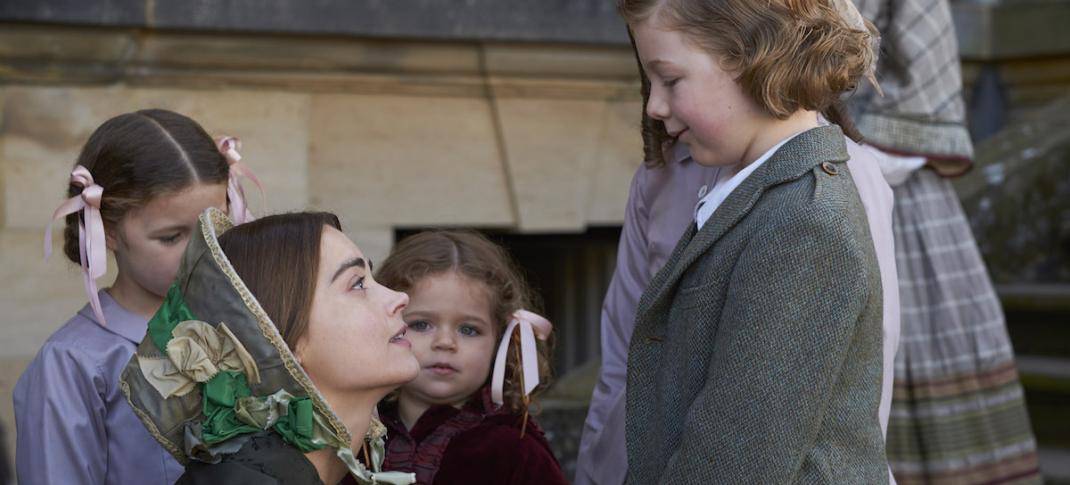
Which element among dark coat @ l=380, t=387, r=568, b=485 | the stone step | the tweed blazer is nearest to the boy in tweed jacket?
the tweed blazer

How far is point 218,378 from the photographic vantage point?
2.05 metres

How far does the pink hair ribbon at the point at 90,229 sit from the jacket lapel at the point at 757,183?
1.11 m

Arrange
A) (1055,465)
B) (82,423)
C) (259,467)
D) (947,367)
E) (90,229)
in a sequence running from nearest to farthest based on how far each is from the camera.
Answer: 1. (259,467)
2. (82,423)
3. (90,229)
4. (947,367)
5. (1055,465)

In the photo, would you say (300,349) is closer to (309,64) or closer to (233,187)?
(233,187)

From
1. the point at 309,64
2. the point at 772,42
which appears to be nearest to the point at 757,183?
the point at 772,42

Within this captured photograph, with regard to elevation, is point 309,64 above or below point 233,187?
below

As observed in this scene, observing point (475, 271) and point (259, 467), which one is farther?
point (475, 271)

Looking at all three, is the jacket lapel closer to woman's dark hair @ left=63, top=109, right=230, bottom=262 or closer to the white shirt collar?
the white shirt collar

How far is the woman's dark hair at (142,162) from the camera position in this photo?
2.73m

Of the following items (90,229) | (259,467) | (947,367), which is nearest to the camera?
(259,467)

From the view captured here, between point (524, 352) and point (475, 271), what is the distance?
0.69ft

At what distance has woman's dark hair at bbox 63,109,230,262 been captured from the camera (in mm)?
2727

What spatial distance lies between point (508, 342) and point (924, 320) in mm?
1671

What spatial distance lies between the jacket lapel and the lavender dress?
3.43 feet
